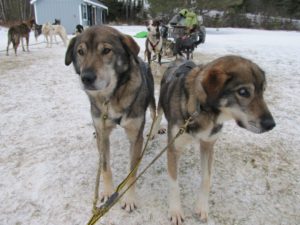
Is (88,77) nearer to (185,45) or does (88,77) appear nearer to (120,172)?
(120,172)

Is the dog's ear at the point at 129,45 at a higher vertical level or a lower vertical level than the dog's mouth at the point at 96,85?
higher

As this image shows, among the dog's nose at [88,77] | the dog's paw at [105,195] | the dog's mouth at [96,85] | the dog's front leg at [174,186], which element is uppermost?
the dog's nose at [88,77]

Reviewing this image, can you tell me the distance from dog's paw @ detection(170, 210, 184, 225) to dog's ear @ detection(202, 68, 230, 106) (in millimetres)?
1071

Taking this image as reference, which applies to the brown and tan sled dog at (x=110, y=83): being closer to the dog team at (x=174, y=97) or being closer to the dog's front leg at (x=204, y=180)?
the dog team at (x=174, y=97)

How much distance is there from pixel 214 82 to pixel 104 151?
50.3 inches

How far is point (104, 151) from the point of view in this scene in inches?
102

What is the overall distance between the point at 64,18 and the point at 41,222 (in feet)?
77.3

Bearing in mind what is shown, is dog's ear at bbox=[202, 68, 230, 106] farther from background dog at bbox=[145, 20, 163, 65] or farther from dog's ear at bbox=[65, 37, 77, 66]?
background dog at bbox=[145, 20, 163, 65]

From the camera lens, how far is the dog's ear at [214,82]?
181 cm

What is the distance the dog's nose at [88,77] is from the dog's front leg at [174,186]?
0.83m

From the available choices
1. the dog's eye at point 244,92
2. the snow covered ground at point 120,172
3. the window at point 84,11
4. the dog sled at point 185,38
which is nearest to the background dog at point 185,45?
the dog sled at point 185,38

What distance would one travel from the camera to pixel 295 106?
4797 mm

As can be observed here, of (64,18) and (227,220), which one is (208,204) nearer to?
(227,220)

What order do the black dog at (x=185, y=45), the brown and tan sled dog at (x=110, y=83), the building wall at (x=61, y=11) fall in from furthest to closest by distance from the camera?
the building wall at (x=61, y=11) → the black dog at (x=185, y=45) → the brown and tan sled dog at (x=110, y=83)
